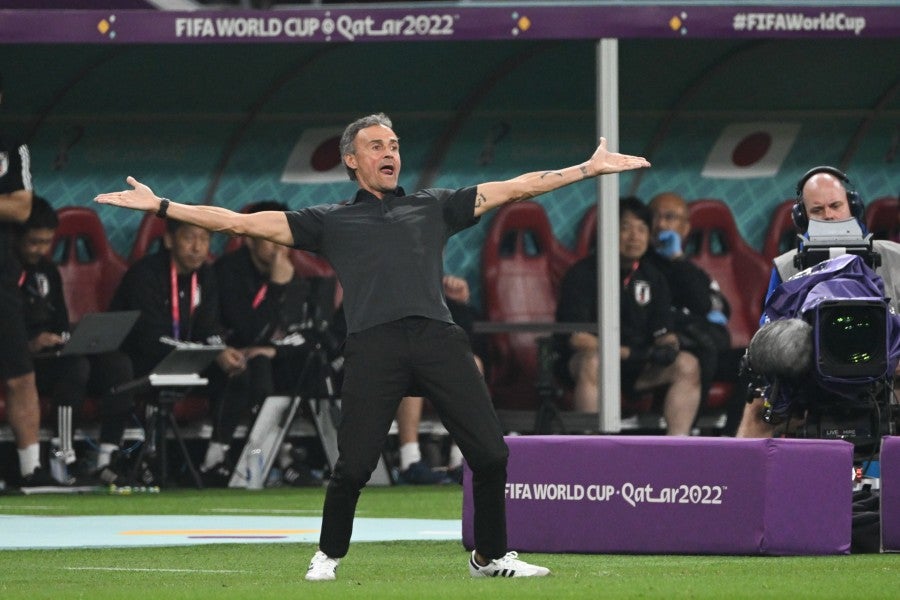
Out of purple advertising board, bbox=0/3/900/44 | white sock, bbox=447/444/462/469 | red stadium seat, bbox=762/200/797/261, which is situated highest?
purple advertising board, bbox=0/3/900/44

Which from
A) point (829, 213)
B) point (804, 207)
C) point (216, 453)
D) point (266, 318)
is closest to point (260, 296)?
point (266, 318)

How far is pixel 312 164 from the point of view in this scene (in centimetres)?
1683

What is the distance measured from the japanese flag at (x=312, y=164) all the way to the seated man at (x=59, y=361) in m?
2.21

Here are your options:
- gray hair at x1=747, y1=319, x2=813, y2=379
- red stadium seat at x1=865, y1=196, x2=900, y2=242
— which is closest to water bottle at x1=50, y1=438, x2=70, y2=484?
gray hair at x1=747, y1=319, x2=813, y2=379

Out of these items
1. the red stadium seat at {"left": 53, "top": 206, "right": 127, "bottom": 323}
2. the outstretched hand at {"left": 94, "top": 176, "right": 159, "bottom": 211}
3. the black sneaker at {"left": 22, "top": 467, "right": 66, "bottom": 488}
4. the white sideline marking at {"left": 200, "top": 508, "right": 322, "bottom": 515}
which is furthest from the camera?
the red stadium seat at {"left": 53, "top": 206, "right": 127, "bottom": 323}

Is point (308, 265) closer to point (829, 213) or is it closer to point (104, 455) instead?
point (104, 455)

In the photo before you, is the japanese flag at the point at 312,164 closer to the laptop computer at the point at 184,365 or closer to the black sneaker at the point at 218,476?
the laptop computer at the point at 184,365

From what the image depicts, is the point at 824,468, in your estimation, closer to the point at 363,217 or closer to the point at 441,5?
the point at 363,217

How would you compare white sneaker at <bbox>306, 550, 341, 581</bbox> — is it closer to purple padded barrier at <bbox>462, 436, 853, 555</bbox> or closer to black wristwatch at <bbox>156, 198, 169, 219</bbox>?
black wristwatch at <bbox>156, 198, 169, 219</bbox>

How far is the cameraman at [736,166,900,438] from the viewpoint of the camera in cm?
991

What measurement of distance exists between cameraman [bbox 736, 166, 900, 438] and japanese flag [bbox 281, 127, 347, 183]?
7.18 meters

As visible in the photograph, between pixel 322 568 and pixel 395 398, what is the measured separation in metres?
0.67

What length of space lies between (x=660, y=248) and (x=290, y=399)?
10.6 ft

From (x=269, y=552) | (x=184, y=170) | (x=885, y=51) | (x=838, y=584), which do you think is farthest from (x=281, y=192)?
(x=838, y=584)
